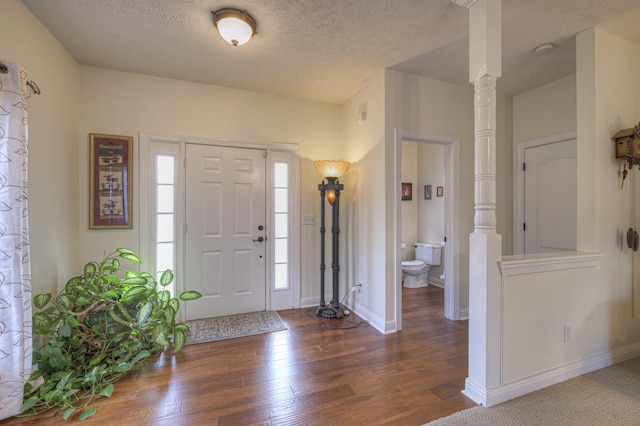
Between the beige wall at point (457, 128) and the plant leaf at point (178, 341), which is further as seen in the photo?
the beige wall at point (457, 128)

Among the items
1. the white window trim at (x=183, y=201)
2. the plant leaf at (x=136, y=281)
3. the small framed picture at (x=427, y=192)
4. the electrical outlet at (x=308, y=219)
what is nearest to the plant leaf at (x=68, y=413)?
the plant leaf at (x=136, y=281)

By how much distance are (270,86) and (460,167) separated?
7.64 ft

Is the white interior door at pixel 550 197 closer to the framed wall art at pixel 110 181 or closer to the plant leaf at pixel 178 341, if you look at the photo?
the plant leaf at pixel 178 341

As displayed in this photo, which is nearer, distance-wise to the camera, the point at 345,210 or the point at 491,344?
the point at 491,344

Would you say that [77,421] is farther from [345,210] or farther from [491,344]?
[345,210]

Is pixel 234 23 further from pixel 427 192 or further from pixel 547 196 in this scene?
pixel 427 192

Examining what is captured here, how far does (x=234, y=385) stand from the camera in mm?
2072

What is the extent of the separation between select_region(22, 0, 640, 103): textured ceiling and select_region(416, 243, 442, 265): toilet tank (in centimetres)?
251

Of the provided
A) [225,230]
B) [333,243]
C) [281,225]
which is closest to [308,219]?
[281,225]

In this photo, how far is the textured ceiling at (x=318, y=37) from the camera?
2.05 metres

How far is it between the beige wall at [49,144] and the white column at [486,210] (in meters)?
2.99

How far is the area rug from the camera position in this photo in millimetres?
1687

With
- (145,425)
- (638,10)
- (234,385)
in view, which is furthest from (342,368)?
(638,10)

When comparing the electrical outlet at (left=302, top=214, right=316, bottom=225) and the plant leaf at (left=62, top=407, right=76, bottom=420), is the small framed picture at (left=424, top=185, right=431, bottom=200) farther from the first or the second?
the plant leaf at (left=62, top=407, right=76, bottom=420)
